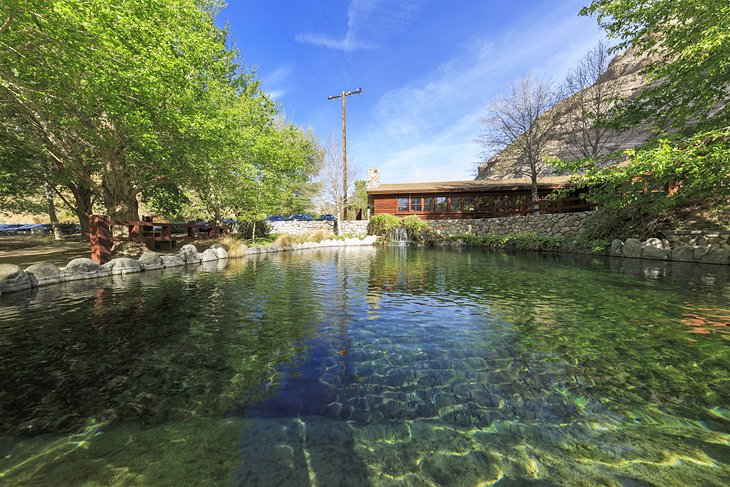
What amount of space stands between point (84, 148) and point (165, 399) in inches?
650

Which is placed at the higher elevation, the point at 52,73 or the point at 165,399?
the point at 52,73

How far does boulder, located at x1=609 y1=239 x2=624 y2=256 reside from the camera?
14.6 m

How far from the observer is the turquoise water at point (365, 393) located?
1979mm

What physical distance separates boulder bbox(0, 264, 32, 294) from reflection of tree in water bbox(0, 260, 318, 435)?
2.29 meters

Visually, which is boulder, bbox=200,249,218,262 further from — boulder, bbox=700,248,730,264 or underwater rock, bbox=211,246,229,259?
boulder, bbox=700,248,730,264

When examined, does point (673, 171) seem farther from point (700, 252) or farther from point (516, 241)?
point (516, 241)

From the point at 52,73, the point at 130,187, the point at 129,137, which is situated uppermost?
the point at 52,73

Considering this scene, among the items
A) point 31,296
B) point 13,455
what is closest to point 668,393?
point 13,455

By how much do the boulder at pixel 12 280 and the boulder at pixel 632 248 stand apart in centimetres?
2261

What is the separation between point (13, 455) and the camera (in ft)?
6.75

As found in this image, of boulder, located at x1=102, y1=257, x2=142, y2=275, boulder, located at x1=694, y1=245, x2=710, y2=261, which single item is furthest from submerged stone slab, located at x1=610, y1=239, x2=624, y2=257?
boulder, located at x1=102, y1=257, x2=142, y2=275

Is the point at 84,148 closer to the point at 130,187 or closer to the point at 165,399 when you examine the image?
the point at 130,187

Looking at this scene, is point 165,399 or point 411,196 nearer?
point 165,399

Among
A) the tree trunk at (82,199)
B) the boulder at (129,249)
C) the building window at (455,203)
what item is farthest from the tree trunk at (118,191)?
the building window at (455,203)
